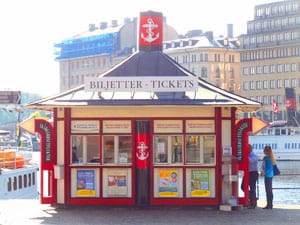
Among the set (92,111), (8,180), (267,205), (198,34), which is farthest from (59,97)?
(198,34)

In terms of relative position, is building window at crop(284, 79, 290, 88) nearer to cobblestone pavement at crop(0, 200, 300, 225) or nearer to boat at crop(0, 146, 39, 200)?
boat at crop(0, 146, 39, 200)

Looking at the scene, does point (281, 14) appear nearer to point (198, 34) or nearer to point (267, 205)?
point (198, 34)

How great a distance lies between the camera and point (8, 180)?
41406 millimetres

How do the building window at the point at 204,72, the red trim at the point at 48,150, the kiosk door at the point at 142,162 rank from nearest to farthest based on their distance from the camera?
the kiosk door at the point at 142,162, the red trim at the point at 48,150, the building window at the point at 204,72

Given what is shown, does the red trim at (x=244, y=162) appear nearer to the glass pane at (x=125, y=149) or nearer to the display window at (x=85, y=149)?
the glass pane at (x=125, y=149)

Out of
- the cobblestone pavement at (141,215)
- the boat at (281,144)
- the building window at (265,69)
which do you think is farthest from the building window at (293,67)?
the cobblestone pavement at (141,215)

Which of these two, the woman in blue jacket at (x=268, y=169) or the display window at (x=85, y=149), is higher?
the display window at (x=85, y=149)

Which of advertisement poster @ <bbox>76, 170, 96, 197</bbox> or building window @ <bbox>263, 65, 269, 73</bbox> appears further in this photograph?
building window @ <bbox>263, 65, 269, 73</bbox>

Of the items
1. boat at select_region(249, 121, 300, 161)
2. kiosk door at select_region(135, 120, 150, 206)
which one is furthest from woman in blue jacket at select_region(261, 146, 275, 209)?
boat at select_region(249, 121, 300, 161)

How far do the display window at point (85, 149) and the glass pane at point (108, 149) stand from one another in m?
0.16

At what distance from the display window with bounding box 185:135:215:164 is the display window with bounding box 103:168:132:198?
157cm

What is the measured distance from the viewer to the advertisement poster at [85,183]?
2562 cm

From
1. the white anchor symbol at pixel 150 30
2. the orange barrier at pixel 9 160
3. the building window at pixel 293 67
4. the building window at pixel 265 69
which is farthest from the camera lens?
the building window at pixel 265 69

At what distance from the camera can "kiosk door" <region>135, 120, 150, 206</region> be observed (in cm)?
2552
